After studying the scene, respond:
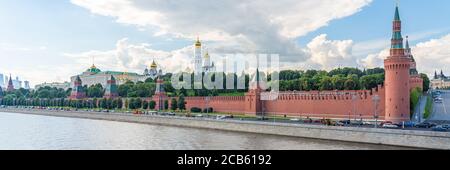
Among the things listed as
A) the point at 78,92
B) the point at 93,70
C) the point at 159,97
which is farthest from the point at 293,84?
the point at 93,70

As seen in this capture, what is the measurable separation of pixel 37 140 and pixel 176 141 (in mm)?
7604

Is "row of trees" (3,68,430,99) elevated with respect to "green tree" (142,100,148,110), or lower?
elevated

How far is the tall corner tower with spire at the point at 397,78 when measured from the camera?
26.1 metres

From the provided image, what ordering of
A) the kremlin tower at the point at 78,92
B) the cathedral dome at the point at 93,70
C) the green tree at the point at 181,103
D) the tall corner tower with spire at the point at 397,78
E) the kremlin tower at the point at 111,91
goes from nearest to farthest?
the tall corner tower with spire at the point at 397,78 < the green tree at the point at 181,103 < the kremlin tower at the point at 111,91 < the kremlin tower at the point at 78,92 < the cathedral dome at the point at 93,70

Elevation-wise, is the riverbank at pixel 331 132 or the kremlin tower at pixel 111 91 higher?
the kremlin tower at pixel 111 91

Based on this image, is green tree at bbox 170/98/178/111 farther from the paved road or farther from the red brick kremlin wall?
the paved road

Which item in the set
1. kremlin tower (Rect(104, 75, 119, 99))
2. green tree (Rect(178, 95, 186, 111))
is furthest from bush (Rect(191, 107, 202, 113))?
kremlin tower (Rect(104, 75, 119, 99))

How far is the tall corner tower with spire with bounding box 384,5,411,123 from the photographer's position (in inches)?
1028

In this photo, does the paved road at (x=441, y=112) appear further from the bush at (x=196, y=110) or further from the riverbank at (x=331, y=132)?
the bush at (x=196, y=110)

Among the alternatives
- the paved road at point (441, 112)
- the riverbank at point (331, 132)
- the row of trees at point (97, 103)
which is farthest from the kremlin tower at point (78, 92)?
the paved road at point (441, 112)
